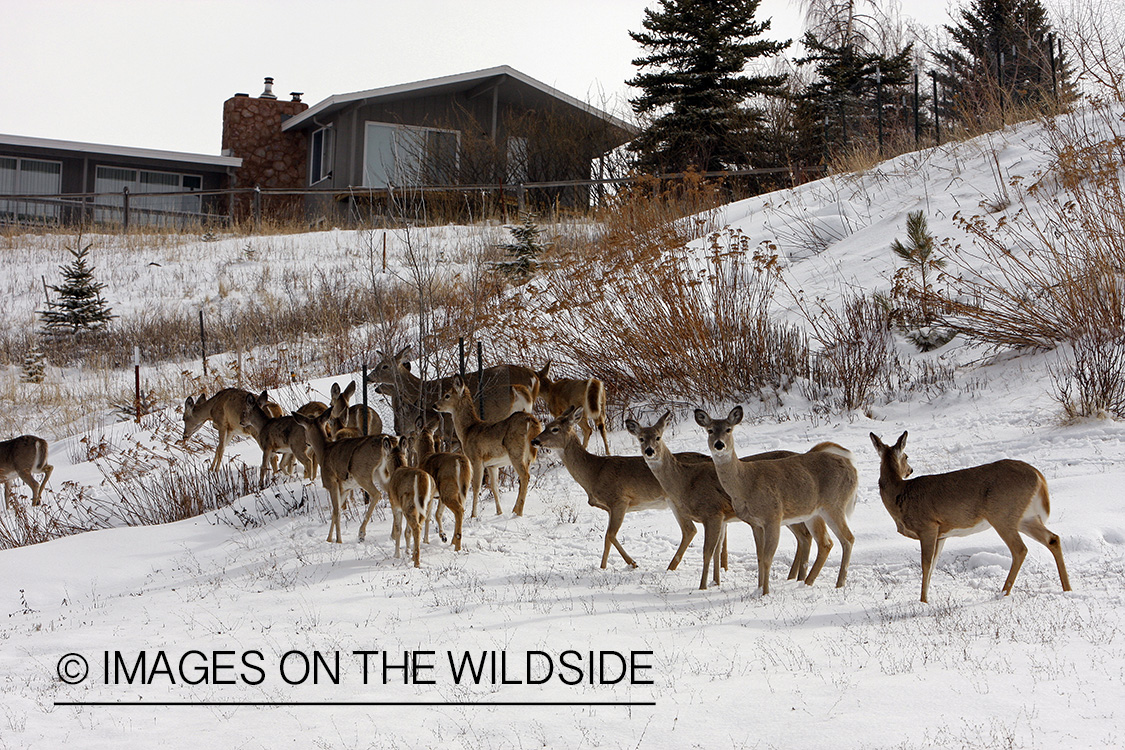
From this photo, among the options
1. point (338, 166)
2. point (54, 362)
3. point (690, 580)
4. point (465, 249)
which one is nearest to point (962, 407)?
point (690, 580)

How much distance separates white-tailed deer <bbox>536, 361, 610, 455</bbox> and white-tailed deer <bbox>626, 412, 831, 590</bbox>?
318 cm

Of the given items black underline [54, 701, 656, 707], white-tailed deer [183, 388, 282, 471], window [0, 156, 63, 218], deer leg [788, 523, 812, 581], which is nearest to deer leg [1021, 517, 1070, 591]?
deer leg [788, 523, 812, 581]

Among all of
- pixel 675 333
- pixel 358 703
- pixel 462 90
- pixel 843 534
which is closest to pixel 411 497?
pixel 358 703

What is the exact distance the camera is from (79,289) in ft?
77.5

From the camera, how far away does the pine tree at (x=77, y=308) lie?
2334 centimetres

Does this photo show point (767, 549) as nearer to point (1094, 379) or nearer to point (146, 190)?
point (1094, 379)

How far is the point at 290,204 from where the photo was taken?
34.7 m

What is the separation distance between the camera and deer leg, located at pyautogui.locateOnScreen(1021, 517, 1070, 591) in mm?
6336

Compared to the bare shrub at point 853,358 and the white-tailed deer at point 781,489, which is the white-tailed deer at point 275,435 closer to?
the white-tailed deer at point 781,489

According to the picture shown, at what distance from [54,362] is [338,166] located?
13.4 metres

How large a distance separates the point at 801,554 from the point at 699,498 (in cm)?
91

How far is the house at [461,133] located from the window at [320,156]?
0.04 metres

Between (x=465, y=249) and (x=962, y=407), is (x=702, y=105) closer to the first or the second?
(x=465, y=249)

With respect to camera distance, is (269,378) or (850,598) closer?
(850,598)
